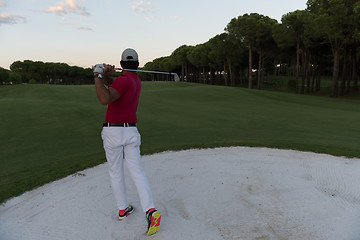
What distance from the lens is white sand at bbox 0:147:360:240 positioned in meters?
3.92

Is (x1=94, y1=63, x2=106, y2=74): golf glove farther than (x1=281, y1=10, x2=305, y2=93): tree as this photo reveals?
No

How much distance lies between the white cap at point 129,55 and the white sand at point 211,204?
2.69 m

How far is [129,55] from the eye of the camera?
3.84m

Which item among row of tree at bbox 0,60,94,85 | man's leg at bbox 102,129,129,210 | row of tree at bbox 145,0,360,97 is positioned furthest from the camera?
row of tree at bbox 0,60,94,85

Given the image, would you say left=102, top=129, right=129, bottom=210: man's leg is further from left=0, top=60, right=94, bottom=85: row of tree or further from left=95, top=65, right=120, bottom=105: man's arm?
left=0, top=60, right=94, bottom=85: row of tree

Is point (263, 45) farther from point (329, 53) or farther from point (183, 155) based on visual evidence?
point (183, 155)

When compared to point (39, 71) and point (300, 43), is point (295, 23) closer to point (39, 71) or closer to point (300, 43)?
point (300, 43)

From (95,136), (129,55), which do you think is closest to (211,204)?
(129,55)

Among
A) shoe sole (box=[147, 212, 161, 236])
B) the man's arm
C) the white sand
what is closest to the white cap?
the man's arm

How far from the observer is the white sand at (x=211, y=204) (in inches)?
154

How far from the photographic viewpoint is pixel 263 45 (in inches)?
1948

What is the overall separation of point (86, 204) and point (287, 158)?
590cm

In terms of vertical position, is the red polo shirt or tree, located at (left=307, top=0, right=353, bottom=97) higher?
tree, located at (left=307, top=0, right=353, bottom=97)

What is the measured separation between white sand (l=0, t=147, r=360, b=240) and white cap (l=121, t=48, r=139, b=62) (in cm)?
269
